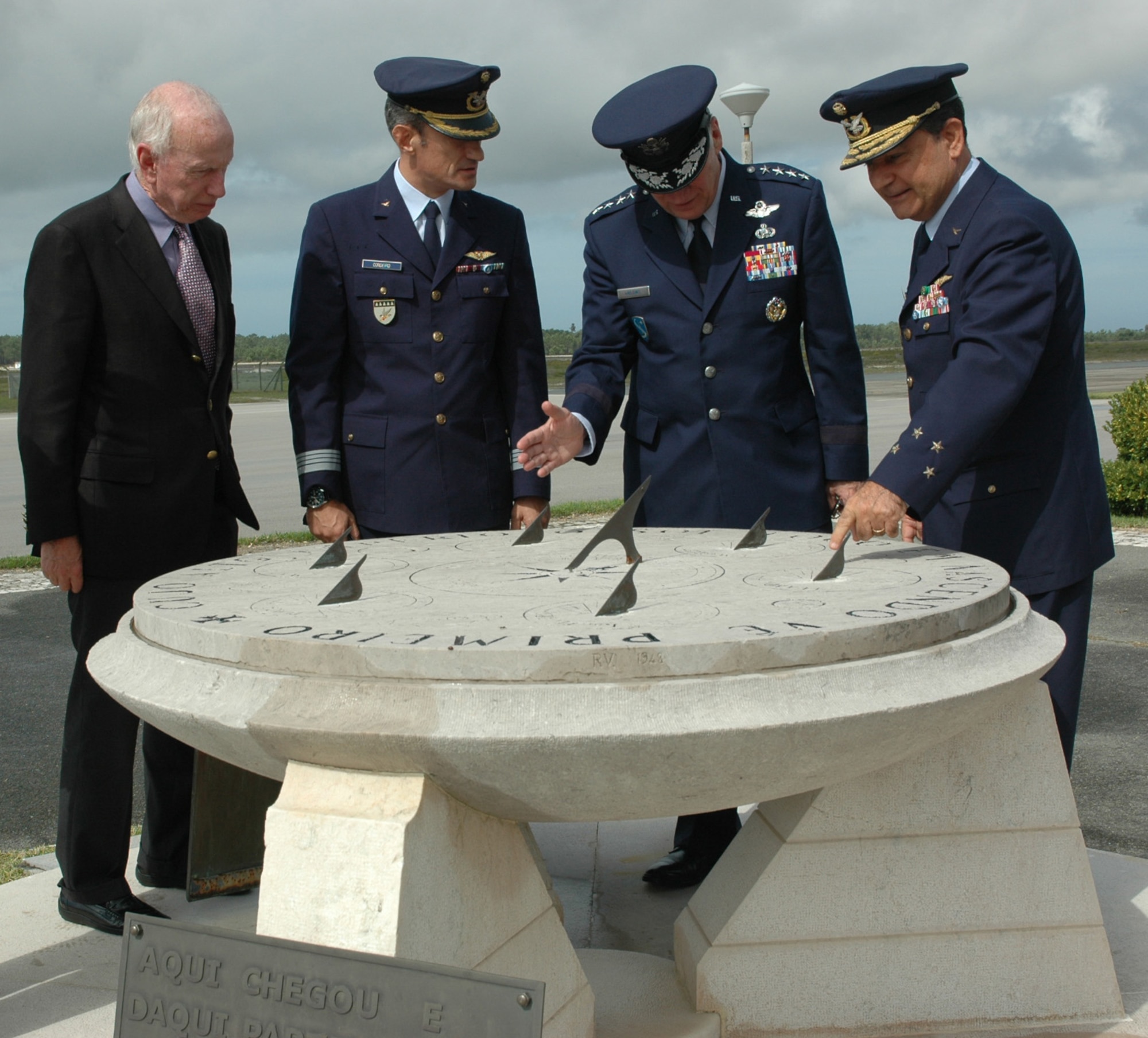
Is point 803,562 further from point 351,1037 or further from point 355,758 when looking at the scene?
point 351,1037

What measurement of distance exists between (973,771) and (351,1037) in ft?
4.19

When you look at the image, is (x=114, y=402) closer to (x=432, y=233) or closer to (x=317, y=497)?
(x=317, y=497)

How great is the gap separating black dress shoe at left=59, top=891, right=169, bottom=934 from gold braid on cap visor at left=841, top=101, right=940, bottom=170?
246 centimetres

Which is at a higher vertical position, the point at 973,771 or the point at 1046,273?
the point at 1046,273

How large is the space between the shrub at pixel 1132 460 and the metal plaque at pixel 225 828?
30.2ft

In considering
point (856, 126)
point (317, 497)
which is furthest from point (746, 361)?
point (317, 497)

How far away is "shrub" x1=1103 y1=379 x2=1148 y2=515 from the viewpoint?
1090 centimetres

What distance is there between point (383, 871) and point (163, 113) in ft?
6.87

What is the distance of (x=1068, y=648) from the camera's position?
118 inches

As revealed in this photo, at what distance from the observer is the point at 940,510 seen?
10.4ft

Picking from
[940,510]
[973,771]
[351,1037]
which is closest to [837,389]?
[940,510]

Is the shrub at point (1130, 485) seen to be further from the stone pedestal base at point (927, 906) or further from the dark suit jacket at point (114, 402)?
the dark suit jacket at point (114, 402)

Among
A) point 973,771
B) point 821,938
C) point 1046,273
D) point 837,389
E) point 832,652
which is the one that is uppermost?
point 1046,273

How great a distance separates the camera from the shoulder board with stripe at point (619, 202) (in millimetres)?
3762
